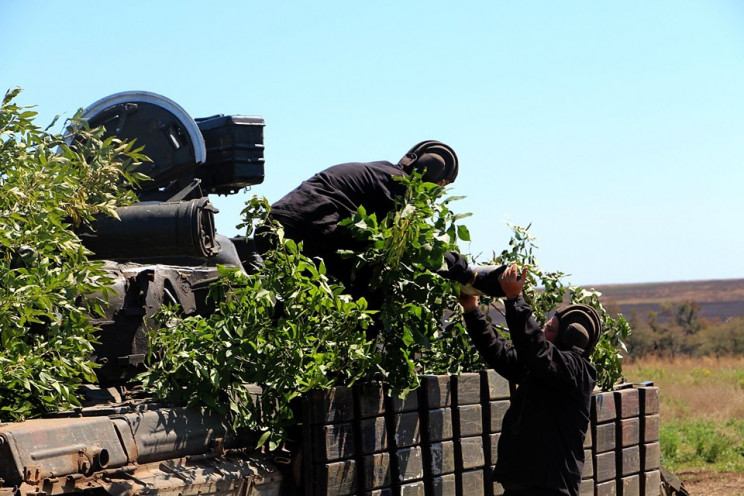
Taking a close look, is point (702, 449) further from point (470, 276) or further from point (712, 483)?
point (470, 276)

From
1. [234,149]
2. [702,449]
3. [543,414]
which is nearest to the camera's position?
[543,414]

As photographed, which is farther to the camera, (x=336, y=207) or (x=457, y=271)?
(x=336, y=207)

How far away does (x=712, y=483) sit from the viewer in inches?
503

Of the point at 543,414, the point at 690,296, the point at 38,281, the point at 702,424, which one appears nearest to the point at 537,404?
the point at 543,414

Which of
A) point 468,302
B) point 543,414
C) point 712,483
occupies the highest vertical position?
point 468,302

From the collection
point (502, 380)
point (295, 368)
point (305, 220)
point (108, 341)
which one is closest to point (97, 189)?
point (108, 341)

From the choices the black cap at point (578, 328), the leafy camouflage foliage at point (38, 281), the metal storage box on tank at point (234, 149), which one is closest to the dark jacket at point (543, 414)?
the black cap at point (578, 328)

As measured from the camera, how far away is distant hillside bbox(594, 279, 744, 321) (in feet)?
290

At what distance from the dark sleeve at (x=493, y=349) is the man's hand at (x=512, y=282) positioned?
32 cm

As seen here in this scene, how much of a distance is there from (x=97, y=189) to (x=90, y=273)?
1.10 m

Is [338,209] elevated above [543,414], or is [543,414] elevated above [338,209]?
[338,209]

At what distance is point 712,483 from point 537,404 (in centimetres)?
787

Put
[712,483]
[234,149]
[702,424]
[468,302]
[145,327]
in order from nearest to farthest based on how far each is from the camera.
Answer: [468,302] → [145,327] → [234,149] → [712,483] → [702,424]

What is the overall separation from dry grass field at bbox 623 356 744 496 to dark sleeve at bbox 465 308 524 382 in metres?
6.85
